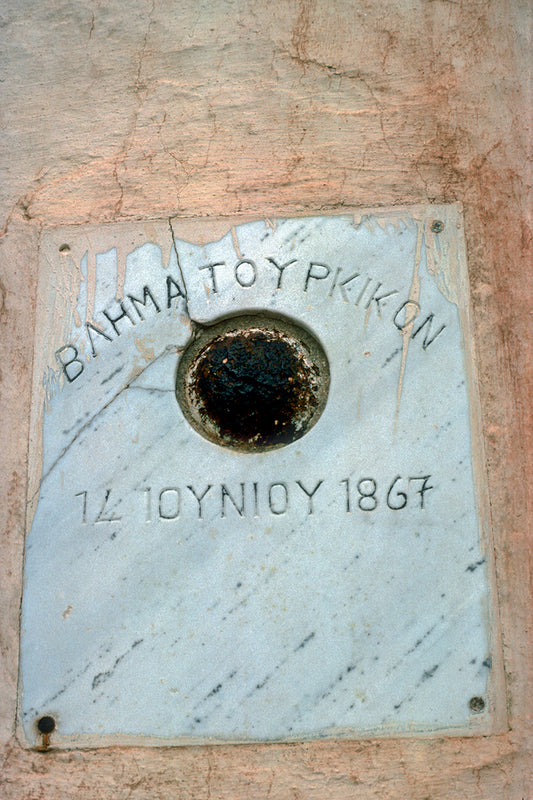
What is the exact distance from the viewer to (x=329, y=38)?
1.99 meters

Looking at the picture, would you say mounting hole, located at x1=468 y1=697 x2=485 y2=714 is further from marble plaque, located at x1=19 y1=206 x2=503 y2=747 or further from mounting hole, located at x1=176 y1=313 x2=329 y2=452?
mounting hole, located at x1=176 y1=313 x2=329 y2=452

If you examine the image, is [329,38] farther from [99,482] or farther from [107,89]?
[99,482]

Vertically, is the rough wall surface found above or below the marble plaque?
above

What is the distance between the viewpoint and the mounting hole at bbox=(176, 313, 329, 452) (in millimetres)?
1800

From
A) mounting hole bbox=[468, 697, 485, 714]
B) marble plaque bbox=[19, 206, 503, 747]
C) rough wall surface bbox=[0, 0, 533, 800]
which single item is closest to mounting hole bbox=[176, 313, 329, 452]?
marble plaque bbox=[19, 206, 503, 747]

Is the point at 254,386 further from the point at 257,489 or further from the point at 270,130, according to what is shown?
the point at 270,130

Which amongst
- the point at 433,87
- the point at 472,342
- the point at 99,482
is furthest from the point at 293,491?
the point at 433,87

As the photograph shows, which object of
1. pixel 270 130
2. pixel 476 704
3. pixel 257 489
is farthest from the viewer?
pixel 270 130

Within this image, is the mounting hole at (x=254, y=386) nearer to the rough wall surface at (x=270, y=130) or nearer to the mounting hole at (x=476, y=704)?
the rough wall surface at (x=270, y=130)

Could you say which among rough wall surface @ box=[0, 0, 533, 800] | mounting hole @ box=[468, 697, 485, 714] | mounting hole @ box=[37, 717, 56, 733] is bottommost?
mounting hole @ box=[37, 717, 56, 733]

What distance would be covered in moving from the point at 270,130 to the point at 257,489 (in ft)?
3.49

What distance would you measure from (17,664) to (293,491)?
87 cm

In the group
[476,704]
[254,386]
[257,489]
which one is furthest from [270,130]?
[476,704]

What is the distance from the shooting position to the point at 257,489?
178 centimetres
